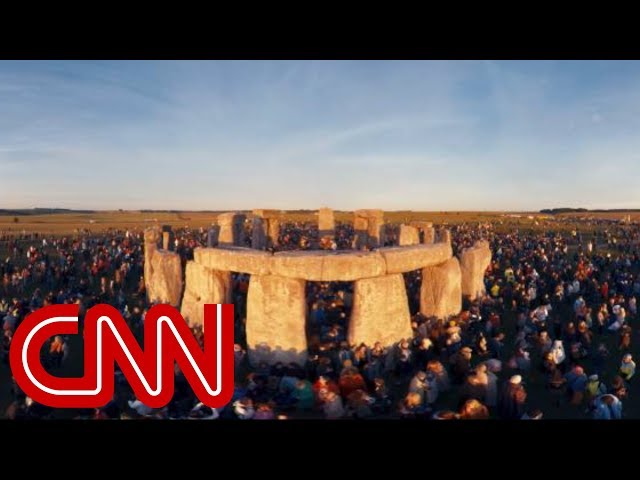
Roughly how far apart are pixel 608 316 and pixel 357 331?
24.5 feet

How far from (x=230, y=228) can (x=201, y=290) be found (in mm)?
3681

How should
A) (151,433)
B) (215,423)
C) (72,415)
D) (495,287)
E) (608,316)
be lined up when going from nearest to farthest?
(151,433) → (215,423) → (72,415) → (608,316) → (495,287)

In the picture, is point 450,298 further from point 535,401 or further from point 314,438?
point 314,438

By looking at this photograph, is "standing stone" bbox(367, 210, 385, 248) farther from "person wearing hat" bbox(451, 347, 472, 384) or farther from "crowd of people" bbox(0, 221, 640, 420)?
"person wearing hat" bbox(451, 347, 472, 384)

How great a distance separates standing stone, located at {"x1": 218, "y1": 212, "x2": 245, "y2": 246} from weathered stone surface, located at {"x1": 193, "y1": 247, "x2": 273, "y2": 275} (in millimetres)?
3330

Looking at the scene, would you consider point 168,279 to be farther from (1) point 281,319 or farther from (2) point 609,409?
(2) point 609,409

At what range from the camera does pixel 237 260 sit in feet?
33.9

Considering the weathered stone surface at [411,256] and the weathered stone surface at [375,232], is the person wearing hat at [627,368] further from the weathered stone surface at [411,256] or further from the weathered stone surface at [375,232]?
the weathered stone surface at [375,232]

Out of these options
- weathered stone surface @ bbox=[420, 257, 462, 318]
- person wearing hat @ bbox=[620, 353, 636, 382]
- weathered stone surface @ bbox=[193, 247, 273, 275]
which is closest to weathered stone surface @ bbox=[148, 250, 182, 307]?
weathered stone surface @ bbox=[193, 247, 273, 275]

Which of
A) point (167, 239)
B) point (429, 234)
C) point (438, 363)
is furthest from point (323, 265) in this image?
point (167, 239)

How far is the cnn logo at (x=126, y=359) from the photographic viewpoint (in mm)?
6785

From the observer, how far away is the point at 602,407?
695 cm
